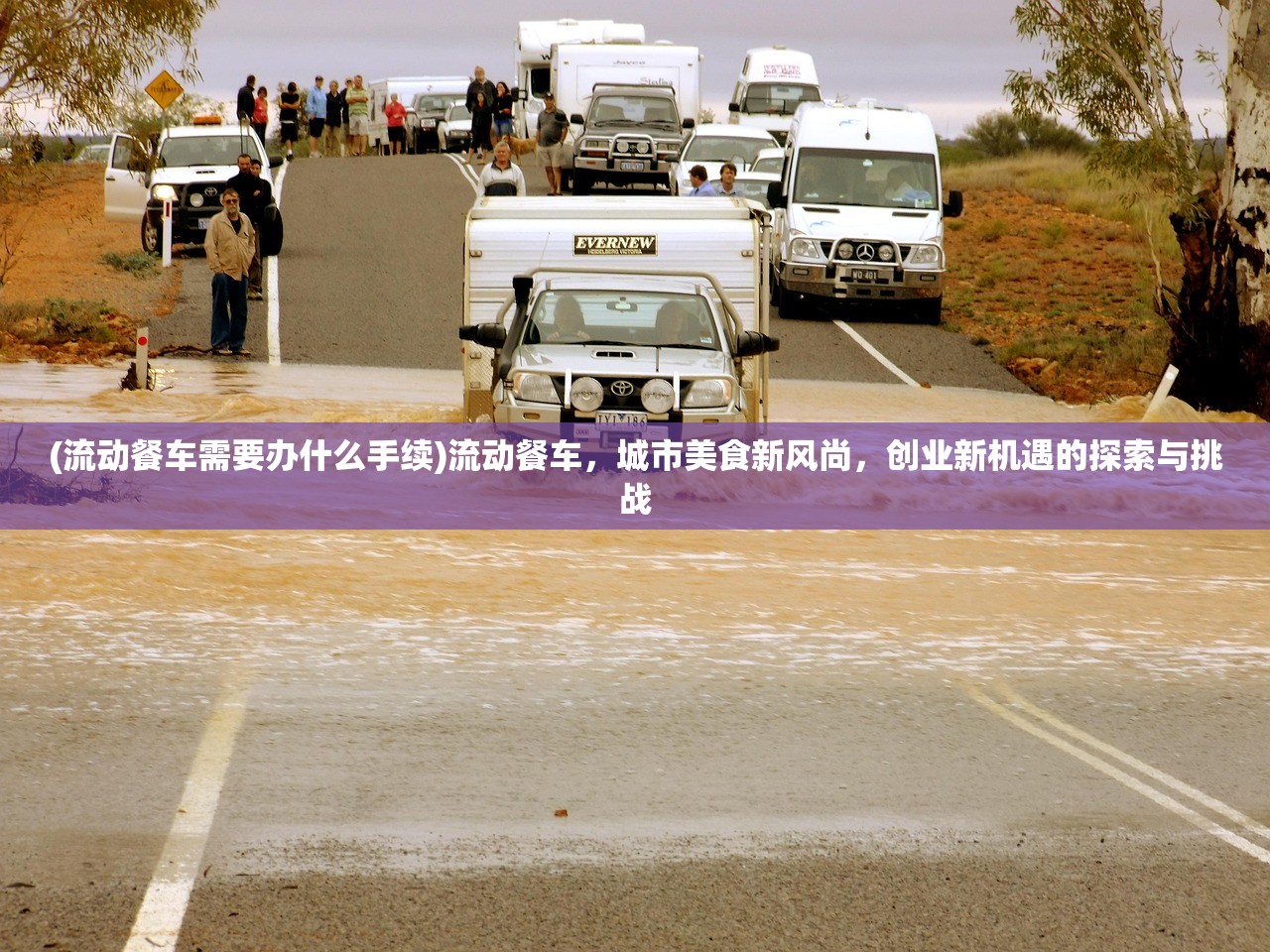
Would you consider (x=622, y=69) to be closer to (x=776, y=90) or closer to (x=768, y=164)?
(x=776, y=90)

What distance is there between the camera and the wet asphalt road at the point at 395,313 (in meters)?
22.6

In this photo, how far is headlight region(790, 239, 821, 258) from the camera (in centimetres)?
2458

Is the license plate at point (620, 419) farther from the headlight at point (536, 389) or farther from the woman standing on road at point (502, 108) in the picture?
the woman standing on road at point (502, 108)

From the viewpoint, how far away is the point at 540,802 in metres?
6.19

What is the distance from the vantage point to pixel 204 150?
29.1 metres

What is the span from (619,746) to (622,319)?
7.21 metres

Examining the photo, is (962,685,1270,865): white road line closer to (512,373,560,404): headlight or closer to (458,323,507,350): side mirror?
(512,373,560,404): headlight

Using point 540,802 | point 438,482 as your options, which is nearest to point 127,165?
point 438,482

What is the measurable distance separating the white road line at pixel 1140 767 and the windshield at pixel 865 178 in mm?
17922

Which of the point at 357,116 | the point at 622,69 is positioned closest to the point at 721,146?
the point at 622,69

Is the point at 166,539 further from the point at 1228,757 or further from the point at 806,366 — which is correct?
the point at 806,366

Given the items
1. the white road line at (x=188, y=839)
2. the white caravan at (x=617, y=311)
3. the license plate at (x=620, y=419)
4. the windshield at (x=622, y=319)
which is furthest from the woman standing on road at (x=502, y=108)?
the white road line at (x=188, y=839)

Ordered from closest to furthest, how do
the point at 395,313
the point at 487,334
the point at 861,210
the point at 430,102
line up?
the point at 487,334
the point at 861,210
the point at 395,313
the point at 430,102

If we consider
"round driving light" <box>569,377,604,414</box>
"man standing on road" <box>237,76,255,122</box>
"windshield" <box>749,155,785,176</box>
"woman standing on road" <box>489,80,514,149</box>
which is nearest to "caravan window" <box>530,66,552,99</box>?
"woman standing on road" <box>489,80,514,149</box>
